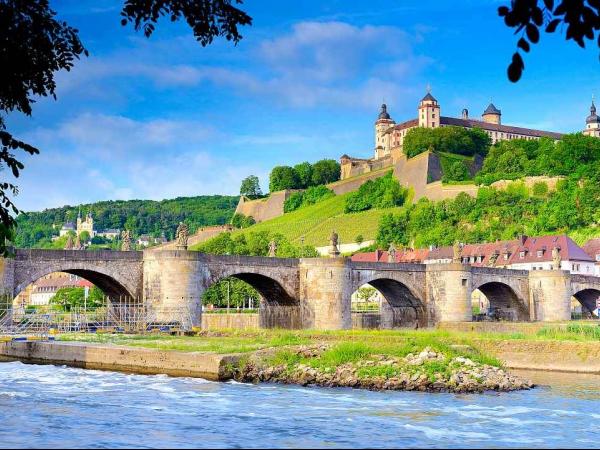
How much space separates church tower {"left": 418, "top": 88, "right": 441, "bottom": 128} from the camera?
165500 mm

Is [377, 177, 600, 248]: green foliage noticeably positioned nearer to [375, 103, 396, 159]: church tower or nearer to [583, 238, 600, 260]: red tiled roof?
[583, 238, 600, 260]: red tiled roof

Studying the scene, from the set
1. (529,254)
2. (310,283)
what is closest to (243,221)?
(529,254)

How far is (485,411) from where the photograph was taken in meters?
22.3

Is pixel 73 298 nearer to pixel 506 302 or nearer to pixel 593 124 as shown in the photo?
pixel 506 302

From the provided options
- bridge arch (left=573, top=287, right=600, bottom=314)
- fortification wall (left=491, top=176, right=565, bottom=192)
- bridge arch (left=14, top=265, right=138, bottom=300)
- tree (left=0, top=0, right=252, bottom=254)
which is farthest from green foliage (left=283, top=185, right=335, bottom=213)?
tree (left=0, top=0, right=252, bottom=254)

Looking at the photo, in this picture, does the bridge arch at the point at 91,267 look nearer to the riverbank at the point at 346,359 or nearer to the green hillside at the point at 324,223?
the riverbank at the point at 346,359

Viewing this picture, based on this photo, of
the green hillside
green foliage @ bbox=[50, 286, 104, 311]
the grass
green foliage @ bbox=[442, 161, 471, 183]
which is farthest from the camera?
green foliage @ bbox=[442, 161, 471, 183]

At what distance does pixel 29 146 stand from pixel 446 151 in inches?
5446

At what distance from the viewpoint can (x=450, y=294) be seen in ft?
206

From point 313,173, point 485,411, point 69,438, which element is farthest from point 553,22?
point 313,173

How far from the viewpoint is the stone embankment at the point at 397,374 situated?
86.1ft

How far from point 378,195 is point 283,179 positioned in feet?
112

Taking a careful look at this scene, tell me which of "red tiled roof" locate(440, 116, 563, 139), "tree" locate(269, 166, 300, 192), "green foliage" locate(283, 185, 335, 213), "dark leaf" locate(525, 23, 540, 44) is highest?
"red tiled roof" locate(440, 116, 563, 139)

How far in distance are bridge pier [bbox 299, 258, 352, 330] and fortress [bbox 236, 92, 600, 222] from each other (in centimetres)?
7303
